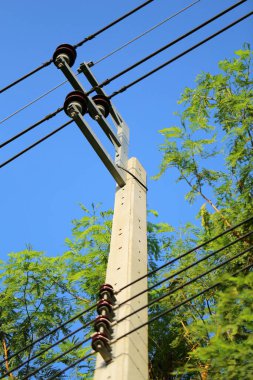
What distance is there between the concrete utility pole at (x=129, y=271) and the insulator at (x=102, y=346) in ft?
0.09

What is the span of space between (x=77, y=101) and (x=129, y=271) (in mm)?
1507

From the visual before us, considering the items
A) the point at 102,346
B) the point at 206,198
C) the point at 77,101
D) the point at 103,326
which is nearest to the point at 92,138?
the point at 77,101

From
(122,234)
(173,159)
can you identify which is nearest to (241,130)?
(173,159)

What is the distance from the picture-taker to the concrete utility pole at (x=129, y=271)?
2297 mm

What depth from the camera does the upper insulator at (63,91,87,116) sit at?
3700 millimetres

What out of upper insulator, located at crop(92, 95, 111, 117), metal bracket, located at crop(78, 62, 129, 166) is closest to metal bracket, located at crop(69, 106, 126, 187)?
upper insulator, located at crop(92, 95, 111, 117)

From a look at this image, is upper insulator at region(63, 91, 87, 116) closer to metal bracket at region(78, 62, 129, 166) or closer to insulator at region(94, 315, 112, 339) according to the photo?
metal bracket at region(78, 62, 129, 166)

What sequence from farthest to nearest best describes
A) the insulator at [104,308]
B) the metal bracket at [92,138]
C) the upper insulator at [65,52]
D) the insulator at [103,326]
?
the upper insulator at [65,52], the metal bracket at [92,138], the insulator at [104,308], the insulator at [103,326]

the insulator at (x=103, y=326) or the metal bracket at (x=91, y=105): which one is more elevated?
the metal bracket at (x=91, y=105)

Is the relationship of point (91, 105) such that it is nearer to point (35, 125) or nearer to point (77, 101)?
point (77, 101)

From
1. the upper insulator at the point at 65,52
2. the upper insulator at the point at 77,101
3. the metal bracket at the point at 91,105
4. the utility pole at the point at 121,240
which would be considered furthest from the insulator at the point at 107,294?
the upper insulator at the point at 65,52

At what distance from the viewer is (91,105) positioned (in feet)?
12.8

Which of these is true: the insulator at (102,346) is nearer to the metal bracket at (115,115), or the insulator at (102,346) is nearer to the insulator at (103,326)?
the insulator at (103,326)

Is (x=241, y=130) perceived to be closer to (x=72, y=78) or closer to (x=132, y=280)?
(x=72, y=78)
